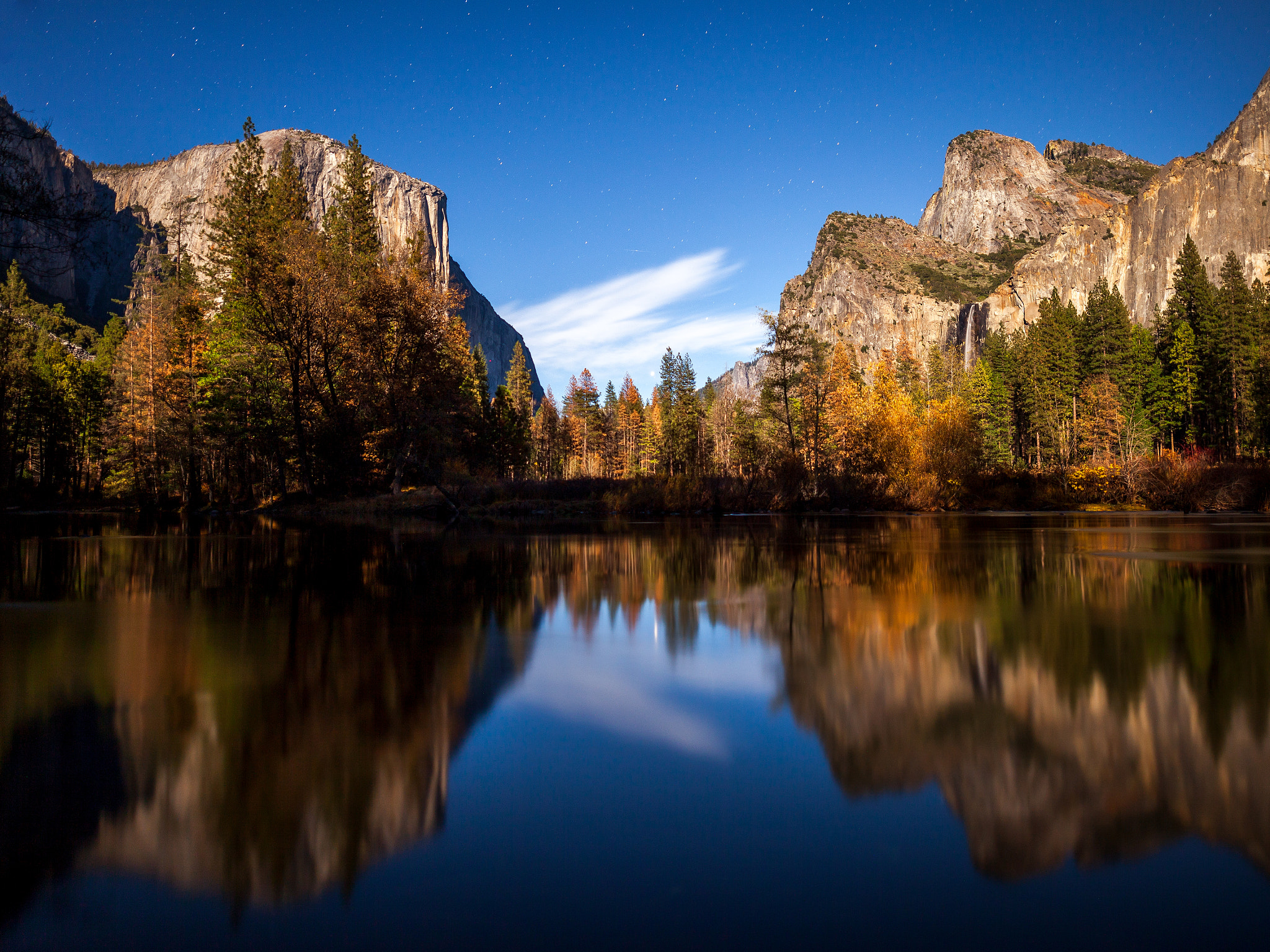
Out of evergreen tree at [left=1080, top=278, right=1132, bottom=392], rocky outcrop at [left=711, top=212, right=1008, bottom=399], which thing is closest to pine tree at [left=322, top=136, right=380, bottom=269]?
evergreen tree at [left=1080, top=278, right=1132, bottom=392]

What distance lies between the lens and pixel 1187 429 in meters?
64.3

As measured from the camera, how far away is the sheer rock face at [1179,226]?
9444 centimetres

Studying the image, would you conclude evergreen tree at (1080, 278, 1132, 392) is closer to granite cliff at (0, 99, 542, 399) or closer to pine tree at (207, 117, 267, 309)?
pine tree at (207, 117, 267, 309)

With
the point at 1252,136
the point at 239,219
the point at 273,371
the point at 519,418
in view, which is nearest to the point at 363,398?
the point at 273,371

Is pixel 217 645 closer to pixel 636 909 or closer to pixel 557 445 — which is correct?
pixel 636 909

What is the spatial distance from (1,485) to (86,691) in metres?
47.4

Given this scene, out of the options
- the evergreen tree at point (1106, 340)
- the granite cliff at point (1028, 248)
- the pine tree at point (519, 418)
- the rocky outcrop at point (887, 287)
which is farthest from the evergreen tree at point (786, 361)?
the rocky outcrop at point (887, 287)

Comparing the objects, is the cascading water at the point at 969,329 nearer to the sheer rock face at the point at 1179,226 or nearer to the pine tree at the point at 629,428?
the sheer rock face at the point at 1179,226

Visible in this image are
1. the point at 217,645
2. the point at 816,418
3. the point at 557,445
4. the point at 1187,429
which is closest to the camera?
the point at 217,645

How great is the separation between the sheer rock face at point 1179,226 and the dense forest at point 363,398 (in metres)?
36.8

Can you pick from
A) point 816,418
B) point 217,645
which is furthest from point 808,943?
point 816,418

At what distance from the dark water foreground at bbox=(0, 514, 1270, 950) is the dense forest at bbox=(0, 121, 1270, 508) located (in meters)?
22.8

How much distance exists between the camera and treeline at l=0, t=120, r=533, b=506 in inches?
1093

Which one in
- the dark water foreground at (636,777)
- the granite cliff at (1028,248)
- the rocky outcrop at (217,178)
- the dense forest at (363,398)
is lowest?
the dark water foreground at (636,777)
